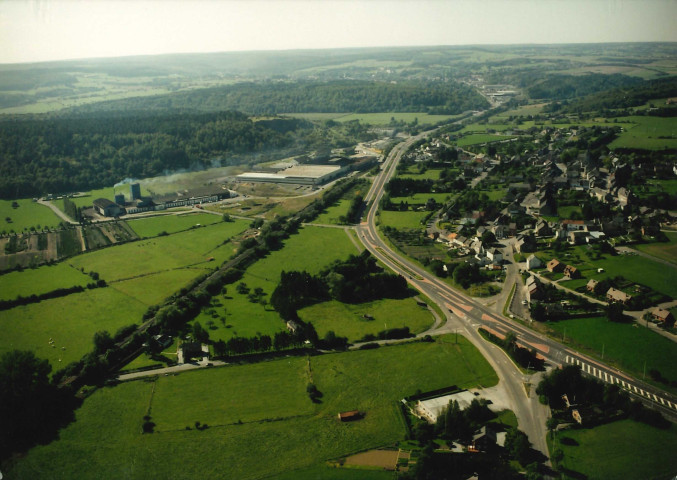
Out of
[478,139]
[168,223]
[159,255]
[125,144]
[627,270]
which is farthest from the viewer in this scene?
[478,139]

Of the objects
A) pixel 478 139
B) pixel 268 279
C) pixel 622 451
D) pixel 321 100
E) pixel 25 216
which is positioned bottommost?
pixel 622 451

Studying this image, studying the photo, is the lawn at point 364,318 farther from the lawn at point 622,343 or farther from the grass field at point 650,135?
the grass field at point 650,135

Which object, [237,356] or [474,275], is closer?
[237,356]

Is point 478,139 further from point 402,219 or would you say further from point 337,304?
point 337,304

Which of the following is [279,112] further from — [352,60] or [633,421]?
[352,60]

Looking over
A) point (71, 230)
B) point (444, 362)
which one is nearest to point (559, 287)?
point (444, 362)

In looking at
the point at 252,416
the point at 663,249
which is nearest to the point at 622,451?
the point at 252,416

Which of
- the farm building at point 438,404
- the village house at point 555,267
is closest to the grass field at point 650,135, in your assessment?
the village house at point 555,267
